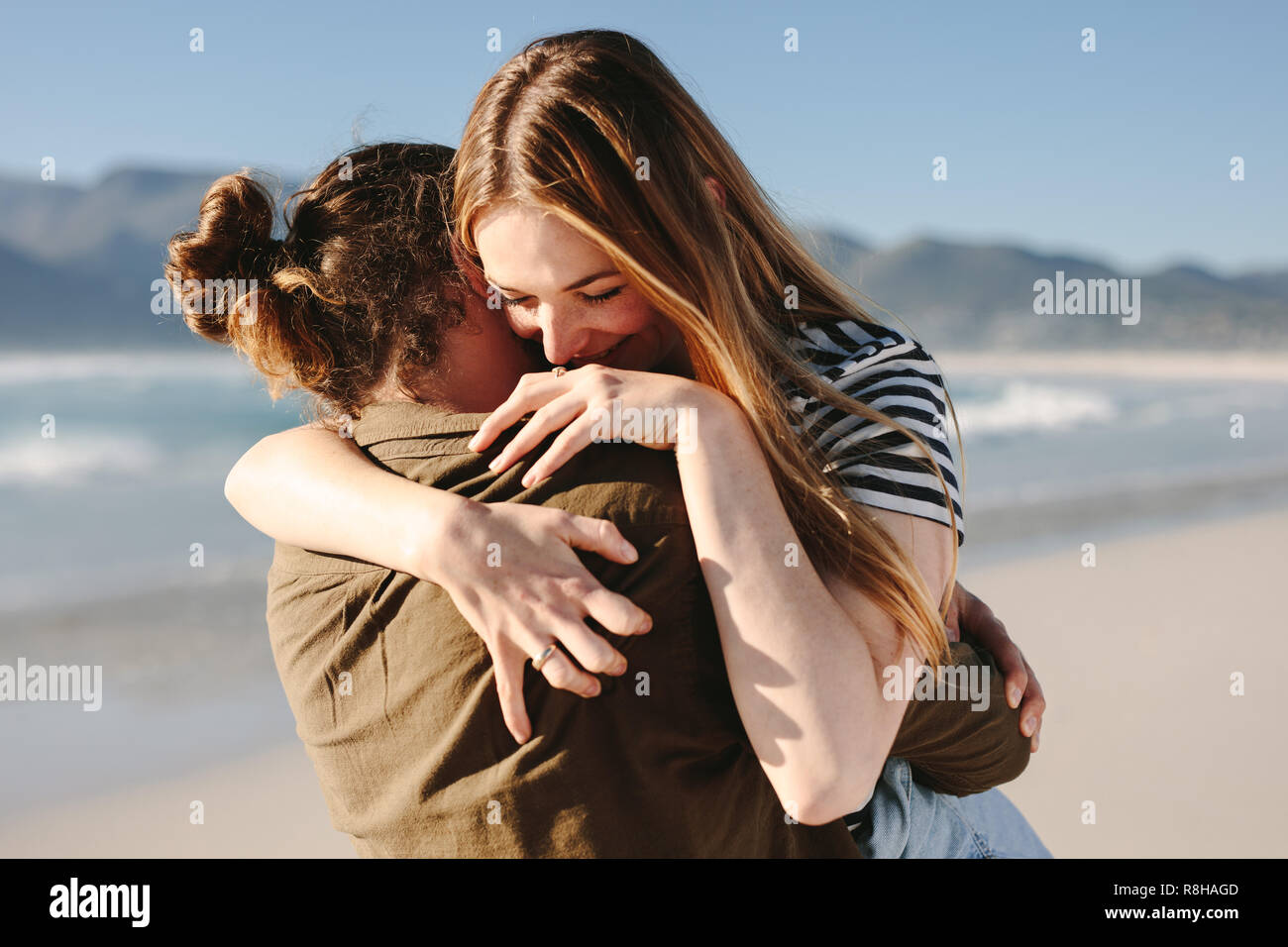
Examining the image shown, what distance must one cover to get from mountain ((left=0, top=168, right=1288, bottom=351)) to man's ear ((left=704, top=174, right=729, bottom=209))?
60.5 ft

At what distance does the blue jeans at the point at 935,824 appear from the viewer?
1.63 m

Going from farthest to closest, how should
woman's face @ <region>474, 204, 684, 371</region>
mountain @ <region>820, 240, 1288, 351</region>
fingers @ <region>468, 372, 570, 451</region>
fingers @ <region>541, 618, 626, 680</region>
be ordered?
mountain @ <region>820, 240, 1288, 351</region> < woman's face @ <region>474, 204, 684, 371</region> < fingers @ <region>468, 372, 570, 451</region> < fingers @ <region>541, 618, 626, 680</region>

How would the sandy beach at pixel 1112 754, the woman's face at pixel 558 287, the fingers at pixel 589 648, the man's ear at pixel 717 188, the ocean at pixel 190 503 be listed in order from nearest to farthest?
the fingers at pixel 589 648 < the woman's face at pixel 558 287 < the man's ear at pixel 717 188 < the sandy beach at pixel 1112 754 < the ocean at pixel 190 503

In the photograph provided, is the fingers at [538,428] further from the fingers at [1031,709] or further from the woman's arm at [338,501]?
the fingers at [1031,709]

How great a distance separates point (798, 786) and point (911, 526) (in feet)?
1.26

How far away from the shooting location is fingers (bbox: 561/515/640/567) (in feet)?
4.18

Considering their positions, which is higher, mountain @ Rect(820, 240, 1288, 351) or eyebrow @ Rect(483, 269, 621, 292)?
eyebrow @ Rect(483, 269, 621, 292)

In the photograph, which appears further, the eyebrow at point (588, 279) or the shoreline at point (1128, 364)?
the shoreline at point (1128, 364)

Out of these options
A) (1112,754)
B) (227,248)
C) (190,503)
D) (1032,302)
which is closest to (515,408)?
(227,248)

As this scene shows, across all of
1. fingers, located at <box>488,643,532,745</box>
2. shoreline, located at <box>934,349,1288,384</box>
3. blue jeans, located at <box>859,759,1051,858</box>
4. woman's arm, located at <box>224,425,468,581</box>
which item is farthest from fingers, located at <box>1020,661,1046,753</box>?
shoreline, located at <box>934,349,1288,384</box>

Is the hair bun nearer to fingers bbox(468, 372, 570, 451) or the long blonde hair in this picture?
the long blonde hair

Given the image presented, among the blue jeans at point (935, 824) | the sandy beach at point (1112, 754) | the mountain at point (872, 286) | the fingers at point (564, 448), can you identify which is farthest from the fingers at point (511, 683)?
the mountain at point (872, 286)

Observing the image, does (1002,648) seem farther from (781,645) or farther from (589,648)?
(589,648)
